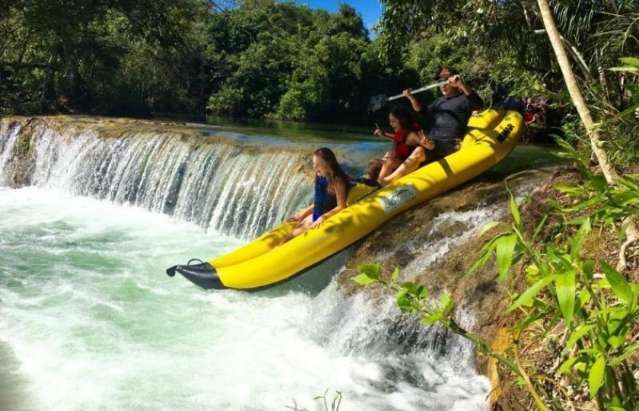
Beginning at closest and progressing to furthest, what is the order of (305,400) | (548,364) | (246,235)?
1. (548,364)
2. (305,400)
3. (246,235)

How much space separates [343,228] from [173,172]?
518 centimetres

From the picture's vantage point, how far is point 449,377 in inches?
157

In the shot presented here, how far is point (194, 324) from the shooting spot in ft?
17.1

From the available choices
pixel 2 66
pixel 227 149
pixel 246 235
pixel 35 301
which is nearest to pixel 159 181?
pixel 227 149

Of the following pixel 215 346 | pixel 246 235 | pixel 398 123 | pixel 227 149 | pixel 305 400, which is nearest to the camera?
pixel 305 400

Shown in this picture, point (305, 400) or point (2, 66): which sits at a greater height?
point (2, 66)

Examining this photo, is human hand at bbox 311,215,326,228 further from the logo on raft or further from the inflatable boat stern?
the inflatable boat stern

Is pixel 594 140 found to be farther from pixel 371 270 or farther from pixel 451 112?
pixel 451 112

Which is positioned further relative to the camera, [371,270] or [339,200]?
[339,200]

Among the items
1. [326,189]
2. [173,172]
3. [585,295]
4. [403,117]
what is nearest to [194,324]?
[326,189]

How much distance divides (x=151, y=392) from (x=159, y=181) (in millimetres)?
6198

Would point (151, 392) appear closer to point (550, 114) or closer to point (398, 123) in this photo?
point (398, 123)

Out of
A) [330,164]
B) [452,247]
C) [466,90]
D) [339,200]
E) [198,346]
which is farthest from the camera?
[466,90]

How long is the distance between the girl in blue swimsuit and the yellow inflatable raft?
0.41 feet
